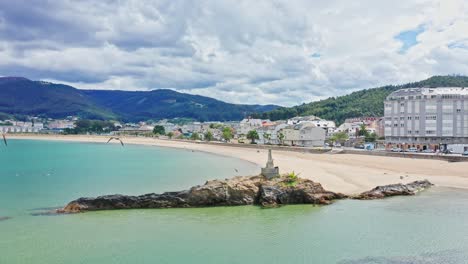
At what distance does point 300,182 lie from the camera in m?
26.8

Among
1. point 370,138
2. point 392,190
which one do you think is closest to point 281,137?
point 370,138

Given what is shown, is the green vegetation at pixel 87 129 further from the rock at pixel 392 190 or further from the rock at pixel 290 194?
the rock at pixel 392 190

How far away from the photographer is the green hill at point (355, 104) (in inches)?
5010

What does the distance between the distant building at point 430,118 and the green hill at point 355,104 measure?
2302 inches

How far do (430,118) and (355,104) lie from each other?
74.3m

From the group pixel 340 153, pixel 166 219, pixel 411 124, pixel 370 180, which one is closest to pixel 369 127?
pixel 411 124

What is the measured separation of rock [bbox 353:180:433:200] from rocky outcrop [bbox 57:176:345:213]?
9.35ft

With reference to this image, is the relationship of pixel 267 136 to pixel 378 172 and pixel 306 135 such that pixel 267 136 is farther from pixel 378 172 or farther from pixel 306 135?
pixel 378 172

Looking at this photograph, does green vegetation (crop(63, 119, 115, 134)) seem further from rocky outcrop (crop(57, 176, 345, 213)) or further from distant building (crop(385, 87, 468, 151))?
rocky outcrop (crop(57, 176, 345, 213))

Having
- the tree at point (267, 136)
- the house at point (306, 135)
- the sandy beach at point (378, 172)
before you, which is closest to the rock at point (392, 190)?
the sandy beach at point (378, 172)

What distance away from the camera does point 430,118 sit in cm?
6425

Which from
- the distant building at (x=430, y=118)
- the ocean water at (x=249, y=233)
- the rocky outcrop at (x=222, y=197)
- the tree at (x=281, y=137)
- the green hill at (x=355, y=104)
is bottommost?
the ocean water at (x=249, y=233)

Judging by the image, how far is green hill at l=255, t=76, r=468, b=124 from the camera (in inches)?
5010

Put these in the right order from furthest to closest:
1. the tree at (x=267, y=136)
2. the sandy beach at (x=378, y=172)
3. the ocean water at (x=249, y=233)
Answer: the tree at (x=267, y=136)
the sandy beach at (x=378, y=172)
the ocean water at (x=249, y=233)
